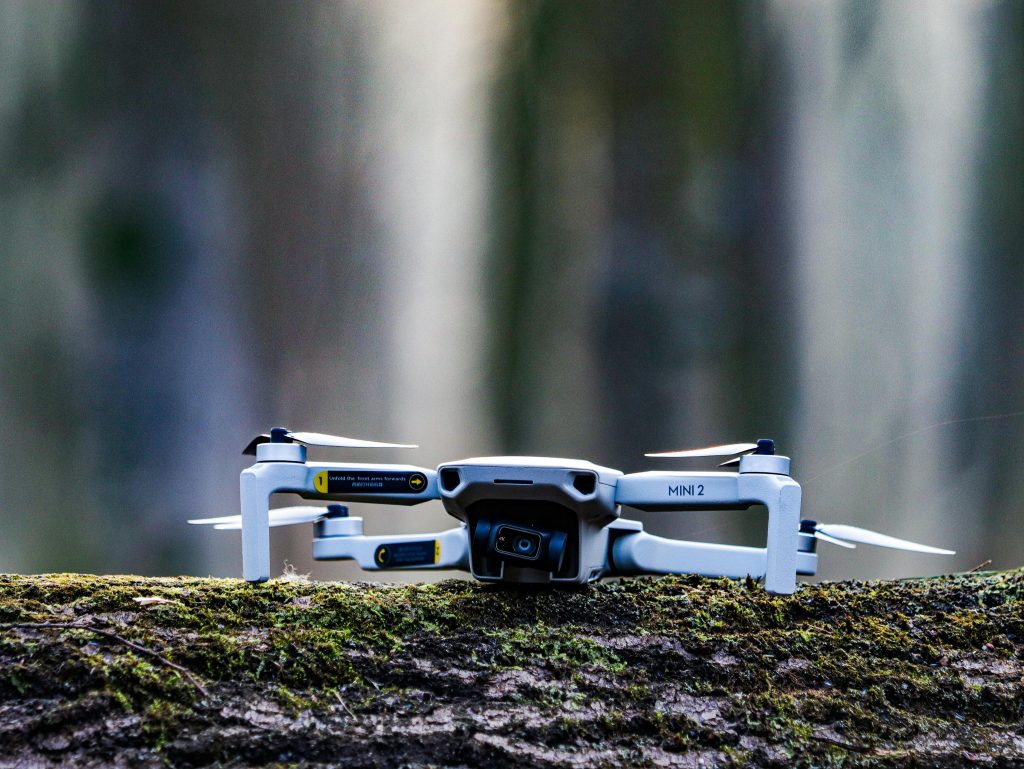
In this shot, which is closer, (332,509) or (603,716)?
(603,716)

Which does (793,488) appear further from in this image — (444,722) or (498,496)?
(444,722)

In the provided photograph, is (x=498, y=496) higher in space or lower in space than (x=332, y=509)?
higher

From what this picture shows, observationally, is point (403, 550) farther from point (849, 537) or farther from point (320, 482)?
point (849, 537)

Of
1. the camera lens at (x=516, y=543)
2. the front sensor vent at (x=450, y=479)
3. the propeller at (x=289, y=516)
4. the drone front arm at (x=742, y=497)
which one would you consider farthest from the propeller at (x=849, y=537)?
the propeller at (x=289, y=516)

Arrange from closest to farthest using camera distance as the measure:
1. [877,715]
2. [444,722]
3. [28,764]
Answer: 1. [28,764]
2. [444,722]
3. [877,715]

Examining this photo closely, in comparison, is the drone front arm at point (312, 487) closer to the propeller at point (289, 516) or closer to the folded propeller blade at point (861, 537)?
the propeller at point (289, 516)

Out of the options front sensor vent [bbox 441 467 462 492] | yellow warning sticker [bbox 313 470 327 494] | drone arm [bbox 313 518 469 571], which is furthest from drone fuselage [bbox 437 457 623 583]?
yellow warning sticker [bbox 313 470 327 494]

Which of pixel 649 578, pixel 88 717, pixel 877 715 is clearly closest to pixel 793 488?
pixel 877 715

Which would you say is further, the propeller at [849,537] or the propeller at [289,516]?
the propeller at [289,516]

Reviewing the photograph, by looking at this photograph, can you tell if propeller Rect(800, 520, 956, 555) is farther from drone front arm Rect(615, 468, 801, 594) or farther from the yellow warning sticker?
the yellow warning sticker
